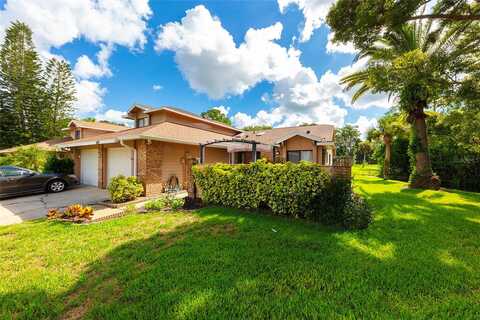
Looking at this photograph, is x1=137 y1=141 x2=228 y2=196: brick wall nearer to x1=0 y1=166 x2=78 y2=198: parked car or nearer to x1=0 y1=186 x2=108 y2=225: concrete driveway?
x1=0 y1=186 x2=108 y2=225: concrete driveway

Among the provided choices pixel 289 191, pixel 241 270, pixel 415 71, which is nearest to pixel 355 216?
pixel 289 191

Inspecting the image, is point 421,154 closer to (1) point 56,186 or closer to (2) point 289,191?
(2) point 289,191

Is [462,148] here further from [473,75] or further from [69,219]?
[69,219]

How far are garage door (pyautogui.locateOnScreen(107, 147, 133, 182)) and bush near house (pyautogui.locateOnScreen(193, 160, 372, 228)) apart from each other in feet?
18.8

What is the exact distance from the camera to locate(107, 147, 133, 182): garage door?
10406mm

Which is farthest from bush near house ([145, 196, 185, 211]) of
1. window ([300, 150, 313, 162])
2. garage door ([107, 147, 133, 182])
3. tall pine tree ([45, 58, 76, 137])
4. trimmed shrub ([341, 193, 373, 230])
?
tall pine tree ([45, 58, 76, 137])

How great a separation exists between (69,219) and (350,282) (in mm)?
7697

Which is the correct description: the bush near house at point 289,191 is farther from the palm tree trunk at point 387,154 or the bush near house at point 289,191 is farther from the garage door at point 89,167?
the palm tree trunk at point 387,154

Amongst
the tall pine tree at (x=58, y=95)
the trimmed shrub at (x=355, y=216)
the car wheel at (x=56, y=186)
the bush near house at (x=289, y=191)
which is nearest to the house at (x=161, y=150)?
the car wheel at (x=56, y=186)

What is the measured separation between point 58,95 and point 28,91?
293cm

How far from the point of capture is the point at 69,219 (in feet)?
20.1

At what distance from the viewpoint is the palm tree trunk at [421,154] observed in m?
11.1

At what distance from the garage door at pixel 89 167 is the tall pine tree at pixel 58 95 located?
2095 cm

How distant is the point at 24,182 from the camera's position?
9773 millimetres
